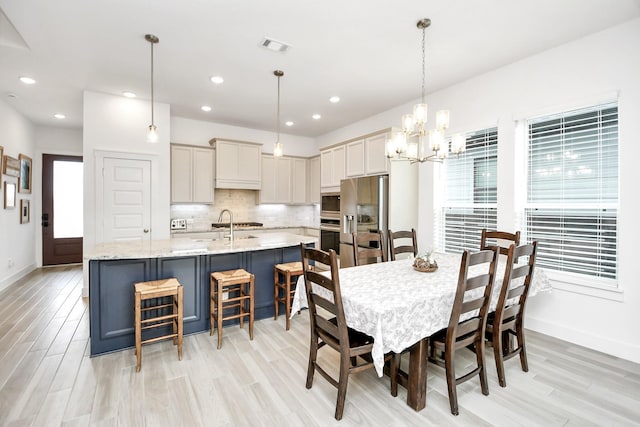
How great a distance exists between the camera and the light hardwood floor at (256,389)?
6.24ft

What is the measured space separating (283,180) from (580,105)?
15.6ft

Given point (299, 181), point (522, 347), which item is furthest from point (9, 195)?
point (522, 347)

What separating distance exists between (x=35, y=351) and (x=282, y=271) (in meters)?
2.29

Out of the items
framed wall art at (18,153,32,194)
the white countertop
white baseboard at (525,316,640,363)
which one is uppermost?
framed wall art at (18,153,32,194)

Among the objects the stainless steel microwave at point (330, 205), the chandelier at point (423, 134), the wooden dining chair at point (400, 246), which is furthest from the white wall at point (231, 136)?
the chandelier at point (423, 134)

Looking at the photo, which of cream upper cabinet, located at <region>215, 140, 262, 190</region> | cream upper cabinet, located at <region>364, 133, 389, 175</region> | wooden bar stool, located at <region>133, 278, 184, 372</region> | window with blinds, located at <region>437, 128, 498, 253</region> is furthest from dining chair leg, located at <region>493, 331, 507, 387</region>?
cream upper cabinet, located at <region>215, 140, 262, 190</region>

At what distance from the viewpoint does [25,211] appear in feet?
18.2

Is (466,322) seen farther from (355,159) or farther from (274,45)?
(355,159)

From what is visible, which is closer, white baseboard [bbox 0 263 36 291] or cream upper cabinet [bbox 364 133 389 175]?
cream upper cabinet [bbox 364 133 389 175]

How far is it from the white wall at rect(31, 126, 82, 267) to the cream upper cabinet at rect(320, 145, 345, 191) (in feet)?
17.0

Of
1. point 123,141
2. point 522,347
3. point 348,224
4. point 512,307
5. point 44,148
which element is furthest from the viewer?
point 44,148

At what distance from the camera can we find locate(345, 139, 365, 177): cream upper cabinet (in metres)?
4.73

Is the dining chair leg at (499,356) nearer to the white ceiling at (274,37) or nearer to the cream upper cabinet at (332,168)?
the white ceiling at (274,37)

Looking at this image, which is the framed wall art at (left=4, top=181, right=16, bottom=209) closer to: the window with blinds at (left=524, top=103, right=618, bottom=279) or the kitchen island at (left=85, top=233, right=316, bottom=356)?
the kitchen island at (left=85, top=233, right=316, bottom=356)
